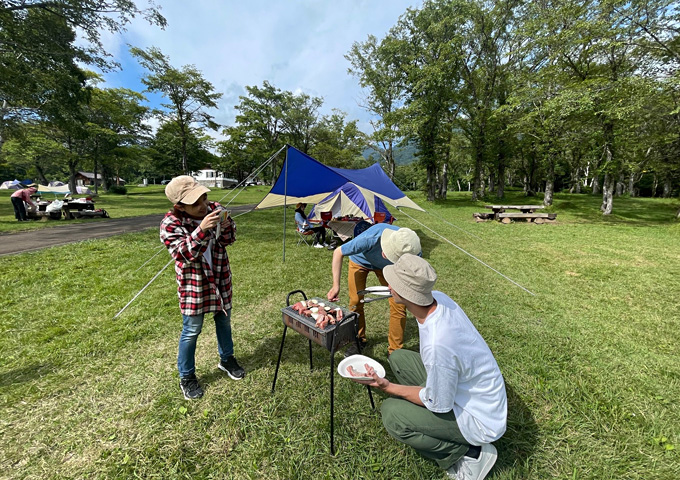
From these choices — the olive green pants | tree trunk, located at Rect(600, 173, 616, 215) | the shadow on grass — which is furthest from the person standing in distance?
tree trunk, located at Rect(600, 173, 616, 215)

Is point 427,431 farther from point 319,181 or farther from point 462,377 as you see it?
point 319,181

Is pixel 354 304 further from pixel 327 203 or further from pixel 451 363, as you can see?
pixel 327 203

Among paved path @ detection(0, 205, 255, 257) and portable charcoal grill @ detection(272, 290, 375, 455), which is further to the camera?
paved path @ detection(0, 205, 255, 257)

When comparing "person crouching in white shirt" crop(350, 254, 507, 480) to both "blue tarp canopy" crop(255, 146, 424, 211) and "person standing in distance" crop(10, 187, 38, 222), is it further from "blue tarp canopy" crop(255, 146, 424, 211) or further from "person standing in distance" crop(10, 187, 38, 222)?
"person standing in distance" crop(10, 187, 38, 222)

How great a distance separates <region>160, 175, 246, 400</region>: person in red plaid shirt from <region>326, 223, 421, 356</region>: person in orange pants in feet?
3.16

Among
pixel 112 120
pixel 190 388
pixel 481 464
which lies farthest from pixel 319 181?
pixel 112 120

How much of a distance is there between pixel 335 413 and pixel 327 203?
7785 millimetres

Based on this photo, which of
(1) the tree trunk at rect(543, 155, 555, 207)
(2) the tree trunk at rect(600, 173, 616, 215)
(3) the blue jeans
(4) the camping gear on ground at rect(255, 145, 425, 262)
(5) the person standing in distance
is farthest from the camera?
(1) the tree trunk at rect(543, 155, 555, 207)

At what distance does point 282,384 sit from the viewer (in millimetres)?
2381

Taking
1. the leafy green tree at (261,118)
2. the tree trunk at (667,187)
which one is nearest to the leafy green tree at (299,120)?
the leafy green tree at (261,118)

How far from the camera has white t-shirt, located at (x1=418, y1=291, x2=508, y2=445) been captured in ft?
4.27

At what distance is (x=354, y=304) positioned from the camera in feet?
8.97

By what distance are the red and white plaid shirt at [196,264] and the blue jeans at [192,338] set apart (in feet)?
0.36

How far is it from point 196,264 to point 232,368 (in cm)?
117
